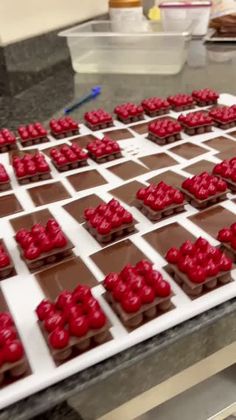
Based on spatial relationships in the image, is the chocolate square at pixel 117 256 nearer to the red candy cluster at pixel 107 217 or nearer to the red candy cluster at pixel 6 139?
the red candy cluster at pixel 107 217

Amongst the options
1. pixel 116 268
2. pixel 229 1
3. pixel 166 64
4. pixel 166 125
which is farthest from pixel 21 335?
pixel 229 1

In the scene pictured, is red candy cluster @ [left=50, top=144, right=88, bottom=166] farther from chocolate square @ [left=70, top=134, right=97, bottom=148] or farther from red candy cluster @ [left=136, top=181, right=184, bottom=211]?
red candy cluster @ [left=136, top=181, right=184, bottom=211]

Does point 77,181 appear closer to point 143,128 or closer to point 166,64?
point 143,128

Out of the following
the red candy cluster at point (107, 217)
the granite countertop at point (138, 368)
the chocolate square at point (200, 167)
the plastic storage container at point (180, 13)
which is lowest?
the granite countertop at point (138, 368)

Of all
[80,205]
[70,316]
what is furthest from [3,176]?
[70,316]

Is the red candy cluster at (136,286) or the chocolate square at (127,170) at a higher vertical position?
the red candy cluster at (136,286)

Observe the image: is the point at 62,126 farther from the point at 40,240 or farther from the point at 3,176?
the point at 40,240

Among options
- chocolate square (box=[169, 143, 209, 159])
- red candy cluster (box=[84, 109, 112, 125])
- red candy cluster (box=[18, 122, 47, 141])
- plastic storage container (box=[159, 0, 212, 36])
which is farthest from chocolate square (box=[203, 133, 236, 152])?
plastic storage container (box=[159, 0, 212, 36])

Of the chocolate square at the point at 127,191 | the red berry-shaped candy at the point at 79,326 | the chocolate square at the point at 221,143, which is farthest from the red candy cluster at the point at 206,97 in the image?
the red berry-shaped candy at the point at 79,326
